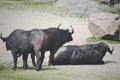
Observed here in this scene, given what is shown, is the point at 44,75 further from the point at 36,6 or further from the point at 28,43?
the point at 36,6

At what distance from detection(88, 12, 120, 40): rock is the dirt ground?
1.00 m

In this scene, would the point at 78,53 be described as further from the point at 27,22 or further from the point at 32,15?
the point at 32,15

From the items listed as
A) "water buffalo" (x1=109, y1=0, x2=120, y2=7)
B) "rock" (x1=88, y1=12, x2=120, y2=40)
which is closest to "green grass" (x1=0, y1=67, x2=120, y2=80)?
"rock" (x1=88, y1=12, x2=120, y2=40)

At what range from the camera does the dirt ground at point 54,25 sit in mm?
17958

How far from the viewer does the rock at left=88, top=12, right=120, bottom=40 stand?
27391 mm

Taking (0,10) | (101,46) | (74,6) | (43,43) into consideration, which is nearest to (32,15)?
(0,10)

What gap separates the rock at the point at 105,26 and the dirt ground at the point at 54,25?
3.28ft

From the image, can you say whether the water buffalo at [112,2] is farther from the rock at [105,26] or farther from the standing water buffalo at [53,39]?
the standing water buffalo at [53,39]

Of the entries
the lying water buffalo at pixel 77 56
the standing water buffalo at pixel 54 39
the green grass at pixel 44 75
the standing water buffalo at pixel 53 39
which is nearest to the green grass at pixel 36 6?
the standing water buffalo at pixel 54 39

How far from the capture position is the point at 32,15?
37062mm

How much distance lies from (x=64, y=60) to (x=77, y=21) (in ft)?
54.9

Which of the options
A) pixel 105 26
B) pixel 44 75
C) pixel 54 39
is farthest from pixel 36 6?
pixel 44 75

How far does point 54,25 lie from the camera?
107ft

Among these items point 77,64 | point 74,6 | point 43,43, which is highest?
point 43,43
